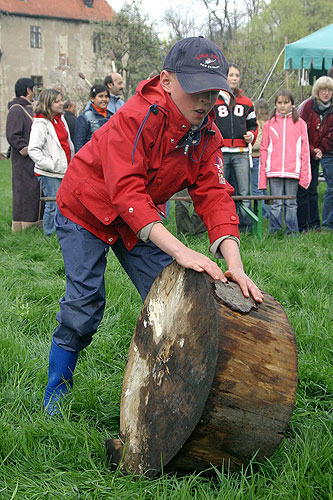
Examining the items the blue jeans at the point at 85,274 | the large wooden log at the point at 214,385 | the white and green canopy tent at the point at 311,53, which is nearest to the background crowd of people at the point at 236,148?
the white and green canopy tent at the point at 311,53

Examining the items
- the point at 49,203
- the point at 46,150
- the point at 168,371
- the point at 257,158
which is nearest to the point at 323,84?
the point at 257,158

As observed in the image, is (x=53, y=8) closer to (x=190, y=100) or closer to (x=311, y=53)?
(x=311, y=53)

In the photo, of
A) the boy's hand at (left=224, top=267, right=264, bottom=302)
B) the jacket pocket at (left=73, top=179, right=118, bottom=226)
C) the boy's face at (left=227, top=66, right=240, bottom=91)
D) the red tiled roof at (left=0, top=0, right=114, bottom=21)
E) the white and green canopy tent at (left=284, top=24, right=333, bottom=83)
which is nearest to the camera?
the boy's hand at (left=224, top=267, right=264, bottom=302)

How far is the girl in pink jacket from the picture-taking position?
716cm

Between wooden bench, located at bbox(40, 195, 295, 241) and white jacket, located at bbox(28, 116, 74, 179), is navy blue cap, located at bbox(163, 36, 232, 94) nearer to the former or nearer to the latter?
wooden bench, located at bbox(40, 195, 295, 241)

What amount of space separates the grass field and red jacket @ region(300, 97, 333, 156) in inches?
121

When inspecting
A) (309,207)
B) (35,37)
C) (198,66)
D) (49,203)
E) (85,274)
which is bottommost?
(309,207)

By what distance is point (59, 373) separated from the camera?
9.42 feet

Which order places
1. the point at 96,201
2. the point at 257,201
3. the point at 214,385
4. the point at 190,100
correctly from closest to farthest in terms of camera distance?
1. the point at 214,385
2. the point at 190,100
3. the point at 96,201
4. the point at 257,201

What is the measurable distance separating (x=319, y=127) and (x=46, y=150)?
3760 mm

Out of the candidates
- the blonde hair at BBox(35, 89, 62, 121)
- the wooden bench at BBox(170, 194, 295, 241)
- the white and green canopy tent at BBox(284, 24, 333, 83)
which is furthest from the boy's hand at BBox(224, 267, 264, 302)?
the white and green canopy tent at BBox(284, 24, 333, 83)

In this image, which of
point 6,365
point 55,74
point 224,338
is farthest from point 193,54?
point 55,74

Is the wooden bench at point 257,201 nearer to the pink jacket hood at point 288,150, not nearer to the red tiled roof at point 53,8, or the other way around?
the pink jacket hood at point 288,150

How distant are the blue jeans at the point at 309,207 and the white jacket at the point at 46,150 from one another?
10.9 ft
